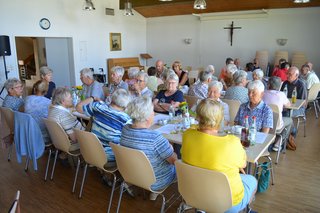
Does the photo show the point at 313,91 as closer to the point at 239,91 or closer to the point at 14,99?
the point at 239,91

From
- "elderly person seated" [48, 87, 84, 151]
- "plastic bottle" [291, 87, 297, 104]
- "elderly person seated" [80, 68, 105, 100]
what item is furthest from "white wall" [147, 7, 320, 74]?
"elderly person seated" [48, 87, 84, 151]

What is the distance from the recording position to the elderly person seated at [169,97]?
12.8ft

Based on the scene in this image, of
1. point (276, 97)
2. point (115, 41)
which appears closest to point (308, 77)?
point (276, 97)

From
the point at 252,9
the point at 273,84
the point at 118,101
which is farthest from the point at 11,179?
the point at 252,9

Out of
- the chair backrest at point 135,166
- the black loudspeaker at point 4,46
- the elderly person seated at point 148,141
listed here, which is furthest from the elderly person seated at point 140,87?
the black loudspeaker at point 4,46

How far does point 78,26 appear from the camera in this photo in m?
9.43

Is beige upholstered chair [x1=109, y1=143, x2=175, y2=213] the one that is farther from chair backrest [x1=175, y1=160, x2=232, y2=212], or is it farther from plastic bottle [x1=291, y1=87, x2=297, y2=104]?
plastic bottle [x1=291, y1=87, x2=297, y2=104]

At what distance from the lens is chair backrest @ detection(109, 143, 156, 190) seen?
2.14m

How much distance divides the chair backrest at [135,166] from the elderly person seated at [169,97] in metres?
1.63

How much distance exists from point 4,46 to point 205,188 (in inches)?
285

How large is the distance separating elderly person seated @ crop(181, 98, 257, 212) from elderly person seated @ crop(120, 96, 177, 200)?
34cm

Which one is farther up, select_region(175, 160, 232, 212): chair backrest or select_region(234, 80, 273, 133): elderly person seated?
select_region(234, 80, 273, 133): elderly person seated

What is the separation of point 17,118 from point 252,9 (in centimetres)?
855

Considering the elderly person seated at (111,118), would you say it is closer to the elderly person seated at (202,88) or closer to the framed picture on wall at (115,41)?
the elderly person seated at (202,88)
